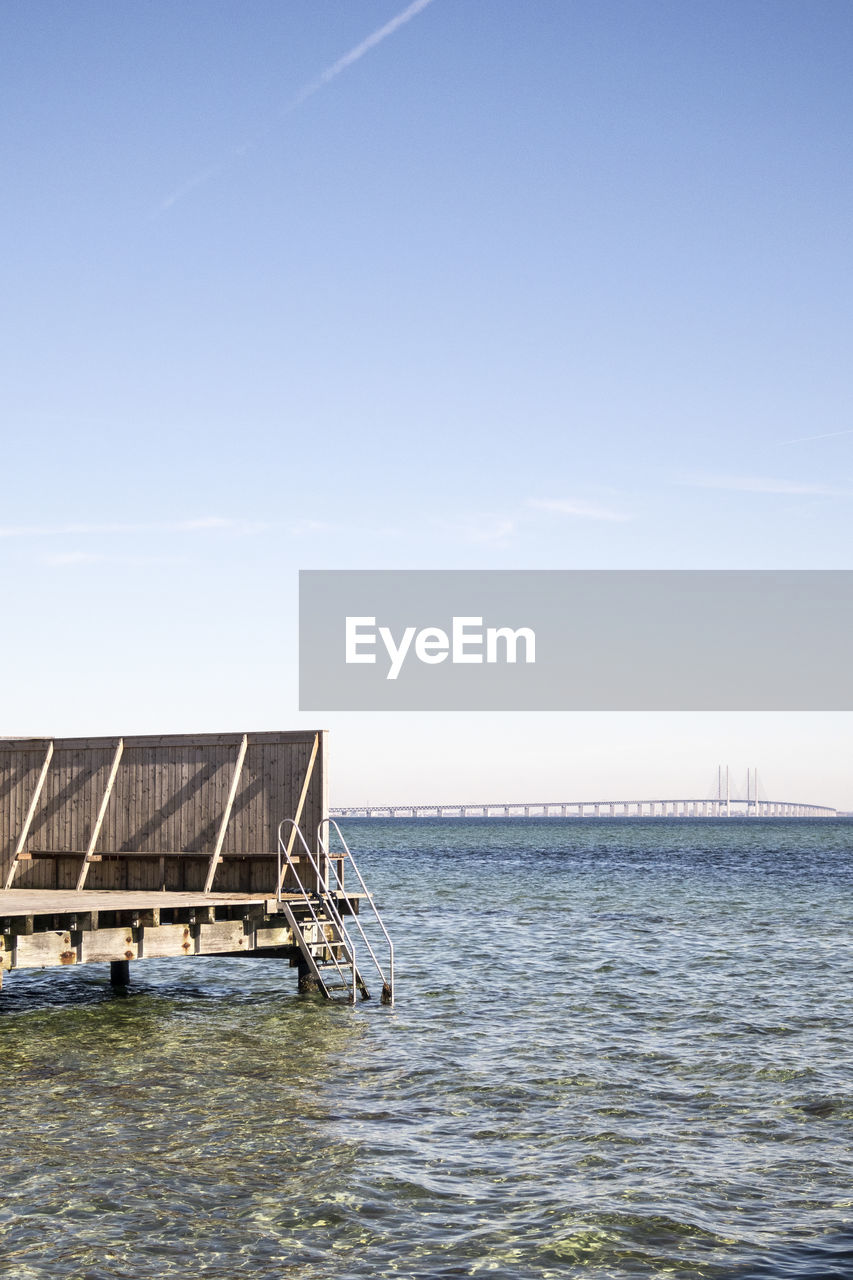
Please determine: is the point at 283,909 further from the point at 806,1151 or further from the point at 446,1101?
the point at 806,1151

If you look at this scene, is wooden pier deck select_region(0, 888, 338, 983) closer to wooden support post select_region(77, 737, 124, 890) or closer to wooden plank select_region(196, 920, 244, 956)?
wooden plank select_region(196, 920, 244, 956)

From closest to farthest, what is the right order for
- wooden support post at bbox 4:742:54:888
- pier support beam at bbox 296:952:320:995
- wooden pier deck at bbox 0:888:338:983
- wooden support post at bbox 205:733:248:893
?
wooden pier deck at bbox 0:888:338:983, wooden support post at bbox 205:733:248:893, pier support beam at bbox 296:952:320:995, wooden support post at bbox 4:742:54:888

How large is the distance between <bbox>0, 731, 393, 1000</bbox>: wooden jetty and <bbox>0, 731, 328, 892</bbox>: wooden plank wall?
3 cm

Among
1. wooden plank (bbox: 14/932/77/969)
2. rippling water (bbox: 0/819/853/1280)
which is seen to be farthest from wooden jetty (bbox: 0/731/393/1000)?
rippling water (bbox: 0/819/853/1280)

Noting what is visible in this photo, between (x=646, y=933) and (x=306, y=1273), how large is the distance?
1068 inches

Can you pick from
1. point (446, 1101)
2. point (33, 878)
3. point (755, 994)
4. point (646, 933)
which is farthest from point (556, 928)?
point (446, 1101)

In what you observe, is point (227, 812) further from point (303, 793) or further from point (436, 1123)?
point (436, 1123)

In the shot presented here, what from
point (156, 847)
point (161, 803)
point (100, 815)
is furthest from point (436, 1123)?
point (100, 815)

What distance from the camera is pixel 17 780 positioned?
2495 centimetres

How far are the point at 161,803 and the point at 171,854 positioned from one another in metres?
0.97

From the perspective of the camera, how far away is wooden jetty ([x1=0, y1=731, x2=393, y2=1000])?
19.6 meters

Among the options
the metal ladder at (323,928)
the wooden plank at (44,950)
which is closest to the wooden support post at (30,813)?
the metal ladder at (323,928)

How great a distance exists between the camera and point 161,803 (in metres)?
23.2

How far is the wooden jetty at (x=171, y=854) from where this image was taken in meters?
19.6
